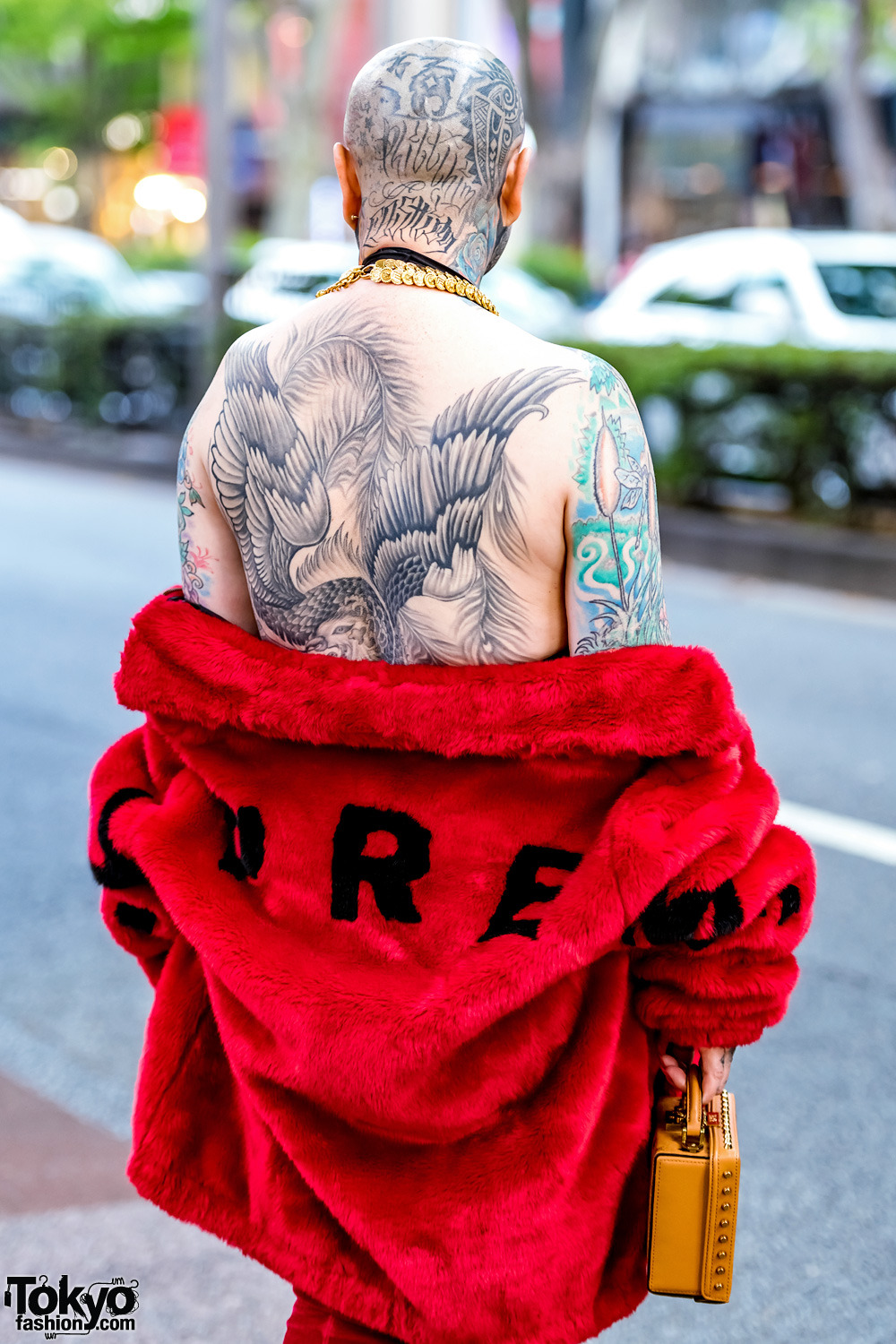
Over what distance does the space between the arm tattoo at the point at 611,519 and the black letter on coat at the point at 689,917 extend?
0.28 m

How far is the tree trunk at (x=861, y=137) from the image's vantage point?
Result: 18.6 m

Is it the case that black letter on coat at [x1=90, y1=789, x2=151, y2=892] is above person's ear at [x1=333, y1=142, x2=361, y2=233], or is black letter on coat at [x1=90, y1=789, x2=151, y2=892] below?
below

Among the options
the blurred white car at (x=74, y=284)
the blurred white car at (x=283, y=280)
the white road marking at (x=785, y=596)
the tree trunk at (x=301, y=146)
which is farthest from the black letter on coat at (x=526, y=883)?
the tree trunk at (x=301, y=146)

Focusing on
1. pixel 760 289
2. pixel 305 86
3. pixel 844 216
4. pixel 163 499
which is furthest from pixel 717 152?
pixel 163 499

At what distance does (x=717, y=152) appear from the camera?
29.8m

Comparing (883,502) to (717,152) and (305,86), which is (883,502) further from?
(717,152)

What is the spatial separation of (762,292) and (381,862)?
12198mm

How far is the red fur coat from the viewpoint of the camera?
1564 mm

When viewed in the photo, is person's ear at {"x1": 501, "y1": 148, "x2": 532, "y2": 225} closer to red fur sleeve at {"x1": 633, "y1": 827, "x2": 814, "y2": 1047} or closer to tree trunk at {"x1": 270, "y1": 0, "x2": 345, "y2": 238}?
red fur sleeve at {"x1": 633, "y1": 827, "x2": 814, "y2": 1047}

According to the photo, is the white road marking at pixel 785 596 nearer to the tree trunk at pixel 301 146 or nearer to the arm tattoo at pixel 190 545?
the arm tattoo at pixel 190 545

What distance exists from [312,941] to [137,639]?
0.41m

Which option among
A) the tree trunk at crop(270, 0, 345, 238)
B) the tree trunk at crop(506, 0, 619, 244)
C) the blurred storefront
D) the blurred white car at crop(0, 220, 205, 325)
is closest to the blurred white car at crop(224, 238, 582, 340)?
the blurred white car at crop(0, 220, 205, 325)

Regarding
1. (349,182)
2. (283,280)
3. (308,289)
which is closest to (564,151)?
(308,289)

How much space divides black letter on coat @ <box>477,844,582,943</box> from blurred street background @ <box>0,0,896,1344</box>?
1.38 metres
